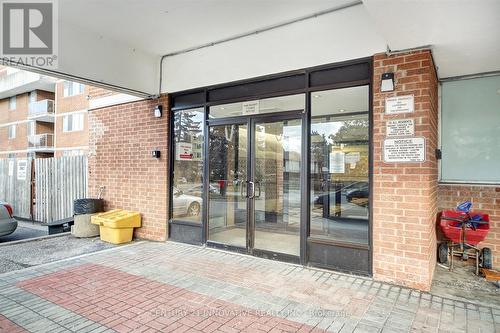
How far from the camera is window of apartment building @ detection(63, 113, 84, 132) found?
20.8 metres

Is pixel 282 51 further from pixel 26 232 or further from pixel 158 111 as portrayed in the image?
pixel 26 232

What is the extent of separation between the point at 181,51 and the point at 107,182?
3.60 metres

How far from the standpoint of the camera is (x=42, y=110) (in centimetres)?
2214

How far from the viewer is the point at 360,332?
9.34 ft

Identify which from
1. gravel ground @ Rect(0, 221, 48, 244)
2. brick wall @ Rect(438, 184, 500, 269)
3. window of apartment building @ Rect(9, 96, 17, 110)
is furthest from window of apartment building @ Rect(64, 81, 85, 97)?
brick wall @ Rect(438, 184, 500, 269)

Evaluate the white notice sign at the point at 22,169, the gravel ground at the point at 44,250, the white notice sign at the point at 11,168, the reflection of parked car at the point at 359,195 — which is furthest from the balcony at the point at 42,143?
the reflection of parked car at the point at 359,195

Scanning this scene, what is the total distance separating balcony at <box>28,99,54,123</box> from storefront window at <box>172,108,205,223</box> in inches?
816

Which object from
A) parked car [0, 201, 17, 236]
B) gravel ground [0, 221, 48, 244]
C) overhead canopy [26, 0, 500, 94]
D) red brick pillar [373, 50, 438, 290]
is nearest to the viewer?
overhead canopy [26, 0, 500, 94]

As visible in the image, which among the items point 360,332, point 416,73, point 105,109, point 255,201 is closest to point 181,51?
point 105,109

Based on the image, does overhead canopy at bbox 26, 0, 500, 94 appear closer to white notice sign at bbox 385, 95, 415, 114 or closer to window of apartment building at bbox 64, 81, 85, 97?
white notice sign at bbox 385, 95, 415, 114

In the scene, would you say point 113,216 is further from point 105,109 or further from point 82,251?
point 105,109

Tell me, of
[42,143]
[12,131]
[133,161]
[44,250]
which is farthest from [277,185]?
[12,131]

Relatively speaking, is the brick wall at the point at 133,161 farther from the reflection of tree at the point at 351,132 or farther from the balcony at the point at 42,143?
the balcony at the point at 42,143

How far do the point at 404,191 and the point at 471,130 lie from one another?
201 cm
